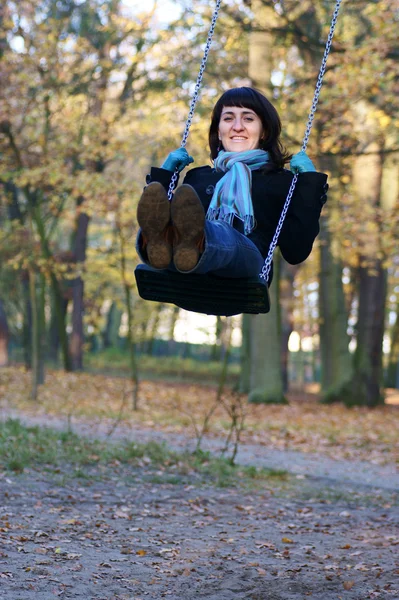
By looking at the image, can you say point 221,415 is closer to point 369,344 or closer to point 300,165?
point 369,344

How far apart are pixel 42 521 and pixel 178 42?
1450 centimetres

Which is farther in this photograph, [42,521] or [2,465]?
[2,465]

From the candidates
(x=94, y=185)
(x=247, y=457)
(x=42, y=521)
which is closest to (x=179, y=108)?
(x=94, y=185)

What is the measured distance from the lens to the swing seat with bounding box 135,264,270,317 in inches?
170

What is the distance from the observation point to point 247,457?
10.5 metres

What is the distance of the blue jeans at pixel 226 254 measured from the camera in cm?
404

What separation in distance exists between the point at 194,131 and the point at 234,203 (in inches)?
471

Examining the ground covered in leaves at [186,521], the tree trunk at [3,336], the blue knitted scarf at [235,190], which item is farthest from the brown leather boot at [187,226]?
the tree trunk at [3,336]

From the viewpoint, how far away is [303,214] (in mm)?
4762

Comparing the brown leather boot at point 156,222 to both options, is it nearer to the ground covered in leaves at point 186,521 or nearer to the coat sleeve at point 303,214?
the coat sleeve at point 303,214

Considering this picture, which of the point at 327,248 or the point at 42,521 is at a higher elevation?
the point at 327,248

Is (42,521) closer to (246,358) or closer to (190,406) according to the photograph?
(190,406)

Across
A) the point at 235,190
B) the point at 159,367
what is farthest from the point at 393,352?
the point at 235,190

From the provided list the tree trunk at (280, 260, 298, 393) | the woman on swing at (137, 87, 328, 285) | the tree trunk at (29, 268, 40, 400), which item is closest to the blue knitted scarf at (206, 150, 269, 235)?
the woman on swing at (137, 87, 328, 285)
